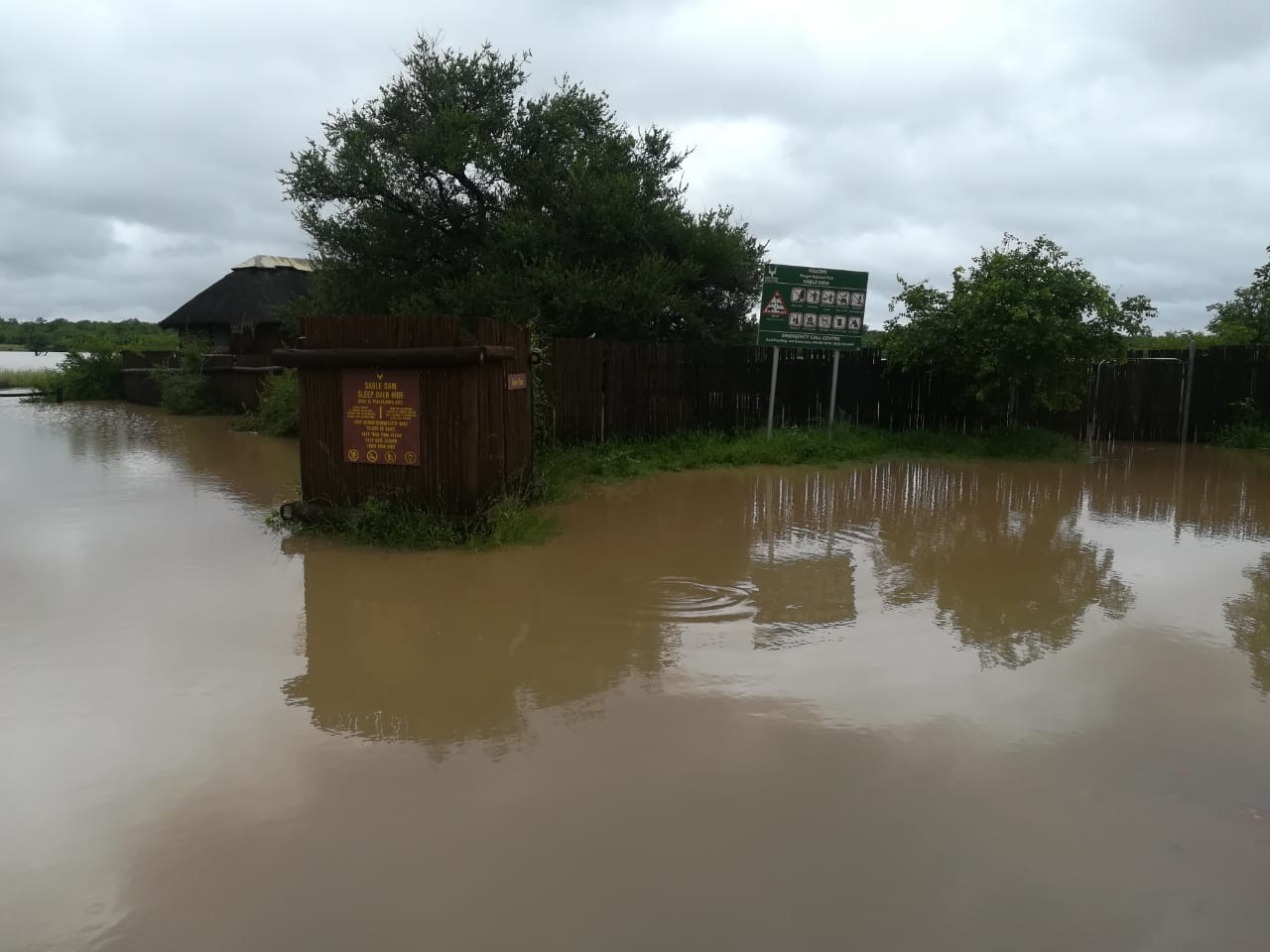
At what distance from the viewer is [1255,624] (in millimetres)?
5793

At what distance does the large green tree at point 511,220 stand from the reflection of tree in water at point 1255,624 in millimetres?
9860

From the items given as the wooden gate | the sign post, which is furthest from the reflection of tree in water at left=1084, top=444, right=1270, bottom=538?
the wooden gate

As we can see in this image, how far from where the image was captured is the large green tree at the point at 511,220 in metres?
15.0

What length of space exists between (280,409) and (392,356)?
38.4 ft

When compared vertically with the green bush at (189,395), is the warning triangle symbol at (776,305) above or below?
above

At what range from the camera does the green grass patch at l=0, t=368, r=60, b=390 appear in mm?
32031

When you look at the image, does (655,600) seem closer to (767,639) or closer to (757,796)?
(767,639)

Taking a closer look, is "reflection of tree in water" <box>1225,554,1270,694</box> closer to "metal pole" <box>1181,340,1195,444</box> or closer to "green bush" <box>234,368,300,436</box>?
"metal pole" <box>1181,340,1195,444</box>

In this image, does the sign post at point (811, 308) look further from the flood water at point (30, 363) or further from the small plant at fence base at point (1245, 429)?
the flood water at point (30, 363)

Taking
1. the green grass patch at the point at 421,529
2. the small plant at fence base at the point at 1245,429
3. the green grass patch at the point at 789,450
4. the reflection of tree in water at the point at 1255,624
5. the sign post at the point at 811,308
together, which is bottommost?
the reflection of tree in water at the point at 1255,624

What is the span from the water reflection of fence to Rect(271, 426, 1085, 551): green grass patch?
0.58 metres

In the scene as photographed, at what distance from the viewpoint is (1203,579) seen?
6.92m

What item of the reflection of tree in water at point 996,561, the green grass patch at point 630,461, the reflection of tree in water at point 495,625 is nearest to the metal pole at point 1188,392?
the green grass patch at point 630,461

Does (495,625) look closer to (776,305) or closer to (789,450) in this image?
(789,450)
